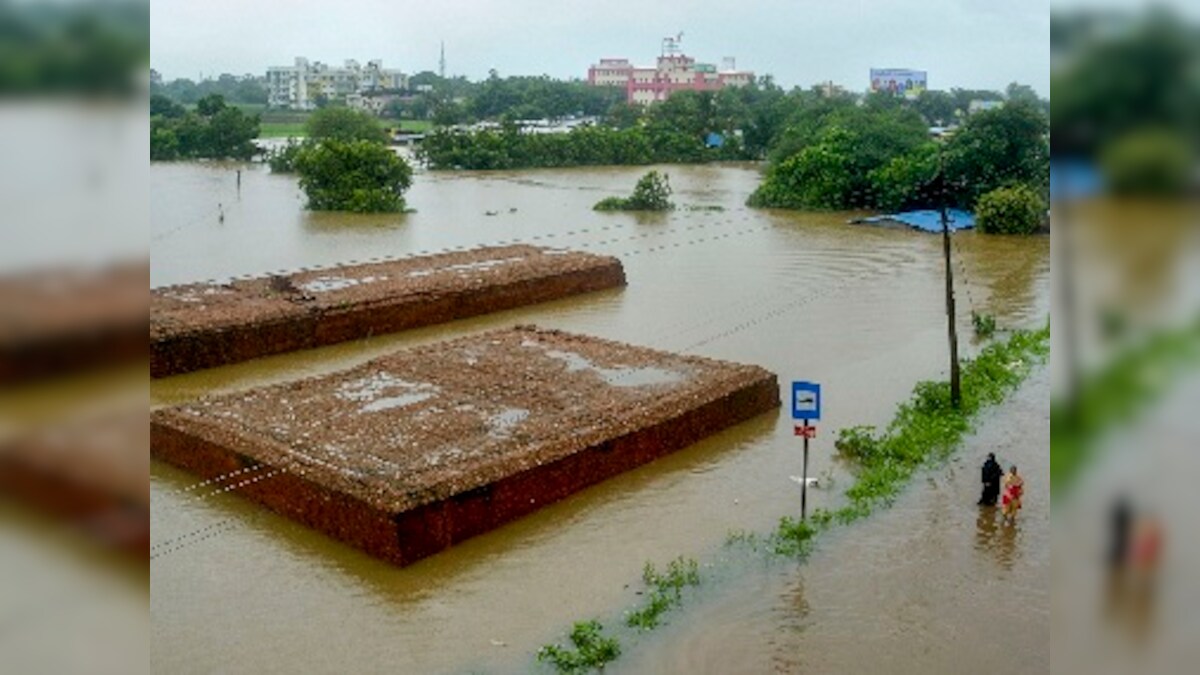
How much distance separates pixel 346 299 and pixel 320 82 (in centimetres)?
9048

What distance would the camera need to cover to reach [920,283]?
22.4 m

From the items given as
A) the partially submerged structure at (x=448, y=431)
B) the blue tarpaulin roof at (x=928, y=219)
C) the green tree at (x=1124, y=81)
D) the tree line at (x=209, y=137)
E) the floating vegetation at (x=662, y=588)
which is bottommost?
the floating vegetation at (x=662, y=588)

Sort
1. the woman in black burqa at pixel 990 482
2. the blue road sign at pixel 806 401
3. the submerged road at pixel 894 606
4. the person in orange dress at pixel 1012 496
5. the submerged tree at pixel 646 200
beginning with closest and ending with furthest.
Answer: the submerged road at pixel 894 606 → the blue road sign at pixel 806 401 → the person in orange dress at pixel 1012 496 → the woman in black burqa at pixel 990 482 → the submerged tree at pixel 646 200

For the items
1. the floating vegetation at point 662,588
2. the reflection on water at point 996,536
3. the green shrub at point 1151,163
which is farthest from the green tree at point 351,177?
the green shrub at point 1151,163

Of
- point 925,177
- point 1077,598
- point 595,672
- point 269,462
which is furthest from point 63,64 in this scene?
point 925,177

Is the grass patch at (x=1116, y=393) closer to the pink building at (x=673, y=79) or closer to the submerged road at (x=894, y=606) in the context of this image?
the submerged road at (x=894, y=606)

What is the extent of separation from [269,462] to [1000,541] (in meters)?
6.64

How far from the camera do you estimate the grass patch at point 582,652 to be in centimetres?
765

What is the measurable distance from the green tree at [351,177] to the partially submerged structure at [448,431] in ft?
64.5

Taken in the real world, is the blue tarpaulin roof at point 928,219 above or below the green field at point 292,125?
below

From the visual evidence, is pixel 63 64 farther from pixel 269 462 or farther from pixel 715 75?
pixel 715 75

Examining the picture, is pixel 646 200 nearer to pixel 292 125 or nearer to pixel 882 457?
pixel 882 457

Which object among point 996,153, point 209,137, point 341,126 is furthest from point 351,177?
point 209,137

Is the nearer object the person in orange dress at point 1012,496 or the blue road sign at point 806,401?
the blue road sign at point 806,401
